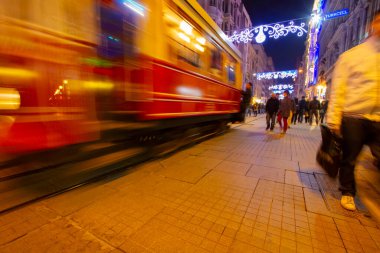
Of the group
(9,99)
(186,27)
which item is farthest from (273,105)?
(9,99)

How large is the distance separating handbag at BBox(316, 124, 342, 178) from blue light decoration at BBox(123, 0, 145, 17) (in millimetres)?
3633

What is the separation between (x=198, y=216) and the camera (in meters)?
2.45

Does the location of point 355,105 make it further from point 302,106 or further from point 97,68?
point 302,106

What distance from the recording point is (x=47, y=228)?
213 cm

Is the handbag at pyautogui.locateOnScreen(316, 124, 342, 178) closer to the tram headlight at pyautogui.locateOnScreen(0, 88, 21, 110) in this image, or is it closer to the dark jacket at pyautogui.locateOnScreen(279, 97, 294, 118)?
the tram headlight at pyautogui.locateOnScreen(0, 88, 21, 110)

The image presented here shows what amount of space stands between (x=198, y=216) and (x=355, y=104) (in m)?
2.28

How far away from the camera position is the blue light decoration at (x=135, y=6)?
3.85 m

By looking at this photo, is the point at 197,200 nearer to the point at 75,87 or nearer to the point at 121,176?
the point at 121,176

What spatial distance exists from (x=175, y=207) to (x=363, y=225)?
6.95 ft

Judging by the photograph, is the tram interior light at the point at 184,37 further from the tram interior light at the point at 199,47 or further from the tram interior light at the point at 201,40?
the tram interior light at the point at 201,40

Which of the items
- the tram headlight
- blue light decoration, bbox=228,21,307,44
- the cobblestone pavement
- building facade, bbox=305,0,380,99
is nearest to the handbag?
the cobblestone pavement

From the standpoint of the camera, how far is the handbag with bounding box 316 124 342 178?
279 centimetres

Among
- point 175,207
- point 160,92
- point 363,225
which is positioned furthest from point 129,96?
point 363,225

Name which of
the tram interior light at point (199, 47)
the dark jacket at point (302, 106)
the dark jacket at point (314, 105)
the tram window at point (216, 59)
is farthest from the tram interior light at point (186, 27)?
the dark jacket at point (302, 106)
